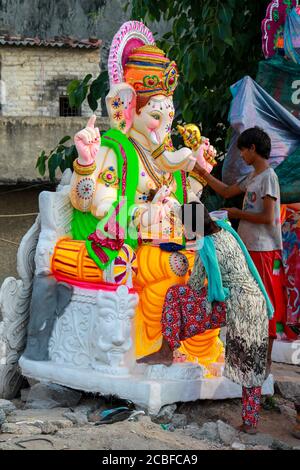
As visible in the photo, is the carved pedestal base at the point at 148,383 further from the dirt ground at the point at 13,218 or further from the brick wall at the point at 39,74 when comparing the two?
the brick wall at the point at 39,74

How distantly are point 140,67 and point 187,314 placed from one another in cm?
171

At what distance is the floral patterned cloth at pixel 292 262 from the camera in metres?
6.93

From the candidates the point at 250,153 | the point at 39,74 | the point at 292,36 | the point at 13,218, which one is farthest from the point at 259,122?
the point at 39,74

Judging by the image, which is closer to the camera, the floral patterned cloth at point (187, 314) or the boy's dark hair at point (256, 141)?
the floral patterned cloth at point (187, 314)

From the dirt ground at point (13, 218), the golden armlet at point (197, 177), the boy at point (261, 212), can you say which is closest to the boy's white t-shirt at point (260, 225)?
the boy at point (261, 212)

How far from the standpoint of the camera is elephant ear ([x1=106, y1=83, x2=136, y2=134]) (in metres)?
5.71

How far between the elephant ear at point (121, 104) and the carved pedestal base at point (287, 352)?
2.35 metres

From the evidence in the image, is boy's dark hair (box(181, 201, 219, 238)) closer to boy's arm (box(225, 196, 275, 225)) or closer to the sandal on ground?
boy's arm (box(225, 196, 275, 225))

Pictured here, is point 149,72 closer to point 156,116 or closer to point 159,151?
point 156,116

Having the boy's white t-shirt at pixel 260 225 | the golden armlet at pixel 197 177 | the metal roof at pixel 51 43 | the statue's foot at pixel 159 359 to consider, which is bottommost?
the statue's foot at pixel 159 359

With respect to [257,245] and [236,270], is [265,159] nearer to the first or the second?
[257,245]

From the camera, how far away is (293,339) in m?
7.00

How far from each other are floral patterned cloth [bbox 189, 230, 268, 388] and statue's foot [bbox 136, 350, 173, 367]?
1.50 feet

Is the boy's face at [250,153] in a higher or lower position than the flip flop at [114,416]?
higher
